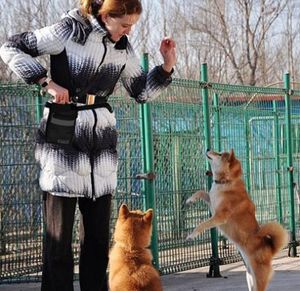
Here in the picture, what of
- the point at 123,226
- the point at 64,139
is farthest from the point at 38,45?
the point at 123,226

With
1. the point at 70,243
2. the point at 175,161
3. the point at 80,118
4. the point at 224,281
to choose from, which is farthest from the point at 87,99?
the point at 224,281

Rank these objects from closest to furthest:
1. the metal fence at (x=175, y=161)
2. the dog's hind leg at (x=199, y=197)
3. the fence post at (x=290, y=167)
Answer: the metal fence at (x=175, y=161) < the dog's hind leg at (x=199, y=197) < the fence post at (x=290, y=167)

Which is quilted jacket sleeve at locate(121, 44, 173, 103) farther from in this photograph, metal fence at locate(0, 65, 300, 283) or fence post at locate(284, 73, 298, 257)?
fence post at locate(284, 73, 298, 257)

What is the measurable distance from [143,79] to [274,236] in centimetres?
291

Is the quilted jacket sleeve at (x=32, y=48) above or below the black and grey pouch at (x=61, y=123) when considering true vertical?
above

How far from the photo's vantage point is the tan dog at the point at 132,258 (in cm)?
430

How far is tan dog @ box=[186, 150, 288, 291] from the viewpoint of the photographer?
6863 mm

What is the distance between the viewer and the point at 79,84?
415cm

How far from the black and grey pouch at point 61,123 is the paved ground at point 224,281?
3623 millimetres

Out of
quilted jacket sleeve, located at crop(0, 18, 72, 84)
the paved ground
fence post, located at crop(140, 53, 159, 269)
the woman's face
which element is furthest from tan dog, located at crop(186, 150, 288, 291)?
quilted jacket sleeve, located at crop(0, 18, 72, 84)

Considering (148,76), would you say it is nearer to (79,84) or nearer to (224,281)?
(79,84)

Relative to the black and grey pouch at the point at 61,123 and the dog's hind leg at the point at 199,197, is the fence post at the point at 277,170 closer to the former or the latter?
the dog's hind leg at the point at 199,197

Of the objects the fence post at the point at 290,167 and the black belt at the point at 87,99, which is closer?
the black belt at the point at 87,99

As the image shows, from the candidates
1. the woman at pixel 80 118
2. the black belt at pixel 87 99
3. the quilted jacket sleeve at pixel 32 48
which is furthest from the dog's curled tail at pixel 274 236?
the quilted jacket sleeve at pixel 32 48
